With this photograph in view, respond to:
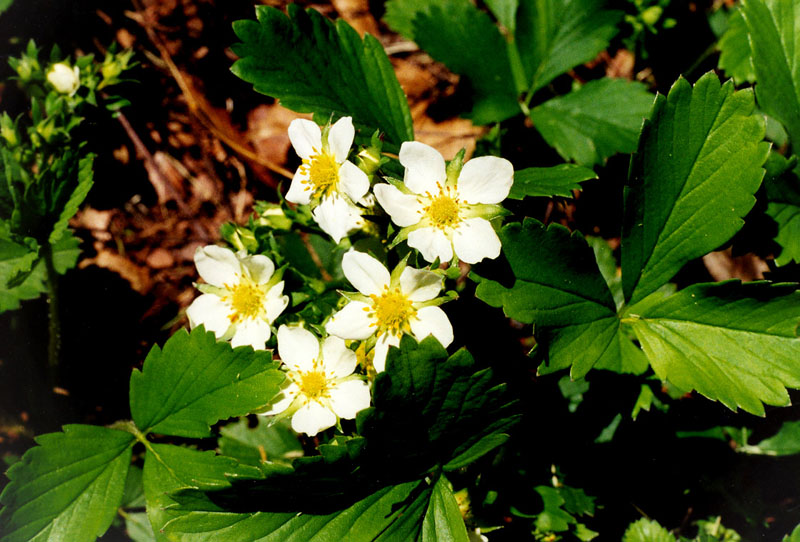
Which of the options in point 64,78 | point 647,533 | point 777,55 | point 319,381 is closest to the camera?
point 319,381

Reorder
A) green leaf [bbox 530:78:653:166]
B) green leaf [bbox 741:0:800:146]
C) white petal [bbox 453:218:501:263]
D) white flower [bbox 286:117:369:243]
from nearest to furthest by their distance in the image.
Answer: white petal [bbox 453:218:501:263] < white flower [bbox 286:117:369:243] < green leaf [bbox 741:0:800:146] < green leaf [bbox 530:78:653:166]

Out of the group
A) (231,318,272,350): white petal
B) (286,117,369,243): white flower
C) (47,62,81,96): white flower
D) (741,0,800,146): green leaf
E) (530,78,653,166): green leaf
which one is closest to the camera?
(286,117,369,243): white flower

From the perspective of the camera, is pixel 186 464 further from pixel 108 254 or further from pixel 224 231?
pixel 108 254

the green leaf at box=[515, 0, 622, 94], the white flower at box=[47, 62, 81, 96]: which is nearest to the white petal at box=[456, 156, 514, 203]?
the green leaf at box=[515, 0, 622, 94]

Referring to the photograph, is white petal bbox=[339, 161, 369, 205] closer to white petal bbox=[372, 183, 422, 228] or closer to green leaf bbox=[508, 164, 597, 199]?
white petal bbox=[372, 183, 422, 228]

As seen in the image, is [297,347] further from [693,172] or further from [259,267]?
[693,172]

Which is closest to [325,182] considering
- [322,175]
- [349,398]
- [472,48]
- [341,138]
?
[322,175]

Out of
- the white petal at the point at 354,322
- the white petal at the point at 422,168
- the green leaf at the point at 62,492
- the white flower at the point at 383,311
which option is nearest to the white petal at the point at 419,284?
the white flower at the point at 383,311
